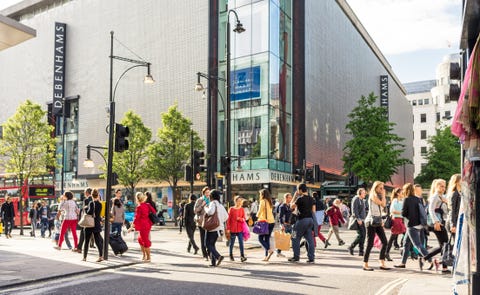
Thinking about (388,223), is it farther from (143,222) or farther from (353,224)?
(143,222)

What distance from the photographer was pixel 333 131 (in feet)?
181

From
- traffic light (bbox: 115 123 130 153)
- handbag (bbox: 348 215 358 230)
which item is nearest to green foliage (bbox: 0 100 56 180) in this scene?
traffic light (bbox: 115 123 130 153)

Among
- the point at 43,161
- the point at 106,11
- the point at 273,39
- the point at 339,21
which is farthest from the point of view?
the point at 339,21

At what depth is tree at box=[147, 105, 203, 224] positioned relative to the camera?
3812cm

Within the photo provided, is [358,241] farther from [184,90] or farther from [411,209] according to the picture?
[184,90]

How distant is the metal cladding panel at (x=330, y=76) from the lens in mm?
47000

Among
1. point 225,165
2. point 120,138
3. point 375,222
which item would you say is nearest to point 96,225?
point 120,138

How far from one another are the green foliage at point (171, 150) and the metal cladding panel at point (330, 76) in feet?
39.0

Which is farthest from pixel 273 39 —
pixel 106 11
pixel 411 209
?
pixel 411 209

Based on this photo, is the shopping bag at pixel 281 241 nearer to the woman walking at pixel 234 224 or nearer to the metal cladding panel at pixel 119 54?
the woman walking at pixel 234 224

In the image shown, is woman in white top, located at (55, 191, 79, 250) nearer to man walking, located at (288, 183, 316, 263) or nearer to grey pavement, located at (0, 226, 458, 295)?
grey pavement, located at (0, 226, 458, 295)

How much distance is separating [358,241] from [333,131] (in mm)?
41220

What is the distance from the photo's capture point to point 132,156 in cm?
4106

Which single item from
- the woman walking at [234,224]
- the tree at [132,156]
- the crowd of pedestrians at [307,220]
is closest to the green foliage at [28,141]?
the tree at [132,156]
